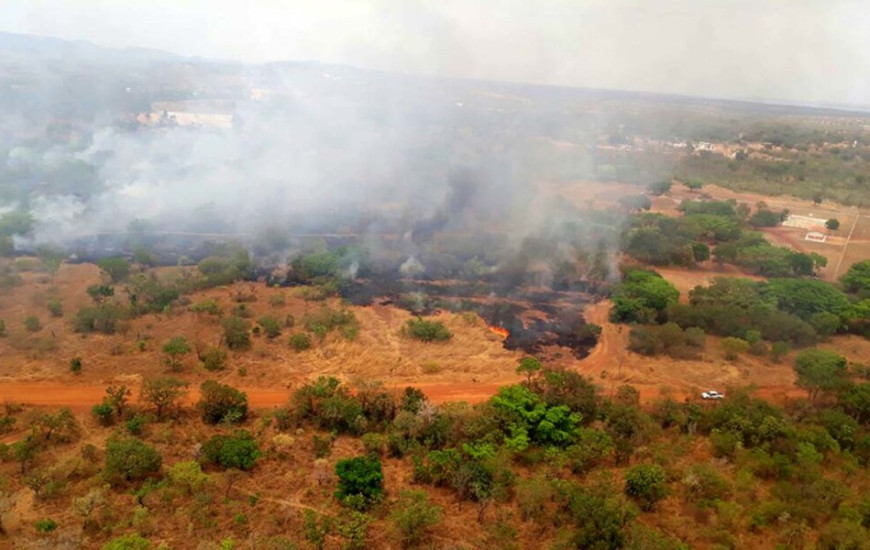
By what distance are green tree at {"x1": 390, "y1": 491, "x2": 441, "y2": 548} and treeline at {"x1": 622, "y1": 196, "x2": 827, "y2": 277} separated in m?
29.6

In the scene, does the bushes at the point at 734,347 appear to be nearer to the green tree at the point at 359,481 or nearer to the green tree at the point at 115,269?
the green tree at the point at 359,481

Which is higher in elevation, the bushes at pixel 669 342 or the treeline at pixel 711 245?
the treeline at pixel 711 245

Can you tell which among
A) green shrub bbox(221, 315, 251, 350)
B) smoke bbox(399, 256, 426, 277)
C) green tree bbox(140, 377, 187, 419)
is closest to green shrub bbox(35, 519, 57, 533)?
green tree bbox(140, 377, 187, 419)

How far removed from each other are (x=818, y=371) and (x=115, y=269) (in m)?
34.3

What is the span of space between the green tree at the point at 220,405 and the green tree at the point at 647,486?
13.1 meters

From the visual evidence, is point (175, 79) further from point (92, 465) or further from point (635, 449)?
point (635, 449)

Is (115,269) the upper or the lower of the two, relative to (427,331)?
upper

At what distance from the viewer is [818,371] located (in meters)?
24.1

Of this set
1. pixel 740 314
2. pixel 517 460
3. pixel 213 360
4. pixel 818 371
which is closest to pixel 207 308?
pixel 213 360

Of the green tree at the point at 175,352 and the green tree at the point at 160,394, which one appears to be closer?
the green tree at the point at 160,394

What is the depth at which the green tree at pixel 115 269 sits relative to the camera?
1257 inches

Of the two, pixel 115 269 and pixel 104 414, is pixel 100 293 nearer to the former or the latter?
pixel 115 269

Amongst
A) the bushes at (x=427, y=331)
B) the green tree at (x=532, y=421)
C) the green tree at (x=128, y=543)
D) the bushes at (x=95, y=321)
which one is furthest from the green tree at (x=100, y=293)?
the green tree at (x=532, y=421)

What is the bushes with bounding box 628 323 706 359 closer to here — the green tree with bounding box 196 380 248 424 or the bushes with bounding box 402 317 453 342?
the bushes with bounding box 402 317 453 342
